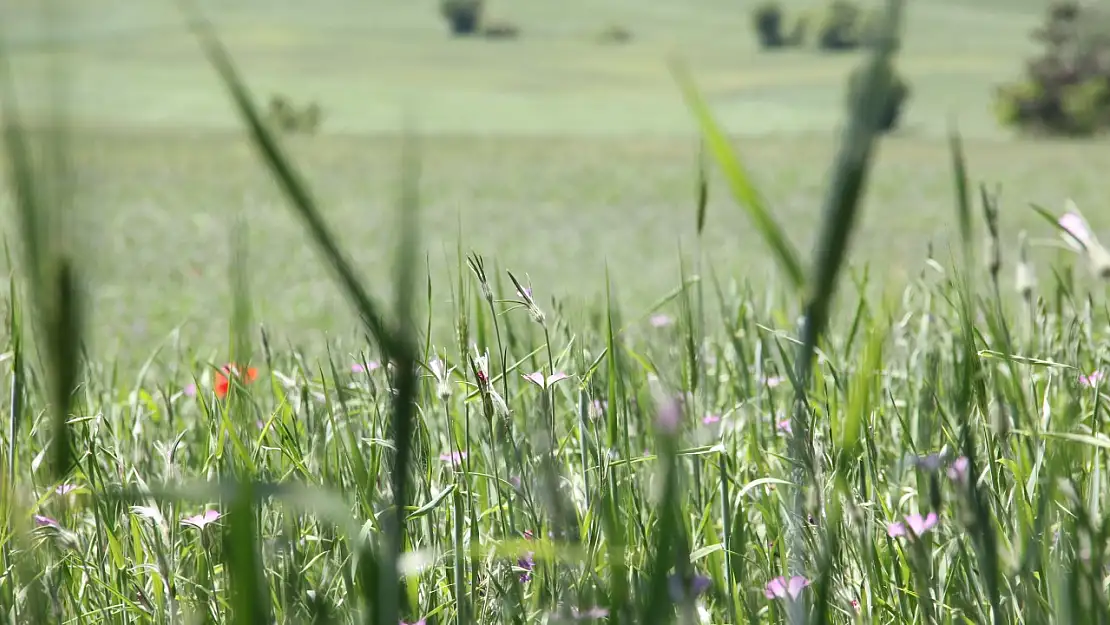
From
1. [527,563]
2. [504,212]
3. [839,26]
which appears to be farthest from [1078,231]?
[839,26]

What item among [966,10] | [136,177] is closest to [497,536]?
[136,177]

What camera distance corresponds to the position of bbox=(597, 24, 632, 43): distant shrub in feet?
183

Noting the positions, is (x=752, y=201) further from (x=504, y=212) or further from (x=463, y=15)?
(x=463, y=15)

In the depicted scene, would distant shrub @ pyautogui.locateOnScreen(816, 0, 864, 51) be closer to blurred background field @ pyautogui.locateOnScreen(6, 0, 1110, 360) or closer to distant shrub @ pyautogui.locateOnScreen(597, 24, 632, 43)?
blurred background field @ pyautogui.locateOnScreen(6, 0, 1110, 360)

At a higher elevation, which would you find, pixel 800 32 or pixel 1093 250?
pixel 1093 250

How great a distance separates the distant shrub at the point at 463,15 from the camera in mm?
59000

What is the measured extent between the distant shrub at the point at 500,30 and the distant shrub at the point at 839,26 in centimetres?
1561

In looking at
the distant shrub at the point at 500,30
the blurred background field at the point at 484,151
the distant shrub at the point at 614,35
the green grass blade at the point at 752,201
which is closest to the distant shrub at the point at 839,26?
the blurred background field at the point at 484,151

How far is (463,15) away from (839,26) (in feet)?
63.6

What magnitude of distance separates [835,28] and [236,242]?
2344 inches

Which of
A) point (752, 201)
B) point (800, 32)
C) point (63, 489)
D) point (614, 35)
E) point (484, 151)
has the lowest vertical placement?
point (484, 151)

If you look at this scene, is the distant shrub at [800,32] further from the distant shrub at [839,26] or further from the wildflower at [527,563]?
the wildflower at [527,563]

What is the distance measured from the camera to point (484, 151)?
2178 centimetres

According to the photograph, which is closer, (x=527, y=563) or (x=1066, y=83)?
(x=527, y=563)
